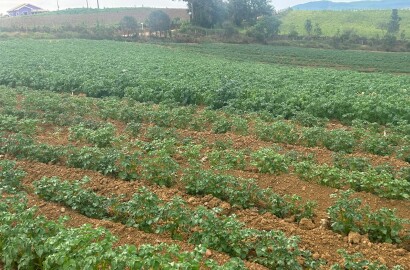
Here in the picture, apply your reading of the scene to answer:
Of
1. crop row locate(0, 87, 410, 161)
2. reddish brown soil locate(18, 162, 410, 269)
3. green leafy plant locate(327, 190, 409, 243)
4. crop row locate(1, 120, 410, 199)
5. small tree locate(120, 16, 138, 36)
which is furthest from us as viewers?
small tree locate(120, 16, 138, 36)

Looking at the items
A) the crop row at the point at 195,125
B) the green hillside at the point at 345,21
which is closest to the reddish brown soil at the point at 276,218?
the crop row at the point at 195,125

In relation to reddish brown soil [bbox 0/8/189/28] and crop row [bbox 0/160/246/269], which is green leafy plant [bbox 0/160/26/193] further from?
reddish brown soil [bbox 0/8/189/28]

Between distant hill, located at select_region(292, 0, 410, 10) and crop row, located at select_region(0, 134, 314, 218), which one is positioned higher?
distant hill, located at select_region(292, 0, 410, 10)

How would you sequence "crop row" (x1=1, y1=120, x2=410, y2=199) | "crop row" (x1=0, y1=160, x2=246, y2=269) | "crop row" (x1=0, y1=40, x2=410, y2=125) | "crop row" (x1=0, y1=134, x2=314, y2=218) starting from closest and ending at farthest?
"crop row" (x1=0, y1=160, x2=246, y2=269) < "crop row" (x1=0, y1=134, x2=314, y2=218) < "crop row" (x1=1, y1=120, x2=410, y2=199) < "crop row" (x1=0, y1=40, x2=410, y2=125)

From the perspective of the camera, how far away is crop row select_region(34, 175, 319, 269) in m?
5.67

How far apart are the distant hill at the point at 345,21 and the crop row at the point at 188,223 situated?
206 ft

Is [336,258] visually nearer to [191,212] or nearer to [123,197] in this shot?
[191,212]

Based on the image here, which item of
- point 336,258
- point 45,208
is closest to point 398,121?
point 336,258

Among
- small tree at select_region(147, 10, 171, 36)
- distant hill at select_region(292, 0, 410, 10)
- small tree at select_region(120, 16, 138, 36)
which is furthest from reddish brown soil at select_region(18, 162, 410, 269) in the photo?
distant hill at select_region(292, 0, 410, 10)

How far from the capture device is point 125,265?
4945mm

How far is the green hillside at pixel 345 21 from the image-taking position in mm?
68062

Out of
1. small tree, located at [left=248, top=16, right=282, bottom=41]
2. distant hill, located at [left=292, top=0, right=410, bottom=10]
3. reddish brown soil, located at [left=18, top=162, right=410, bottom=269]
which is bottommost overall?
reddish brown soil, located at [left=18, top=162, right=410, bottom=269]

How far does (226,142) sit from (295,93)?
6035mm

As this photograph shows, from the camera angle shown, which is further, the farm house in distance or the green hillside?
the farm house in distance
